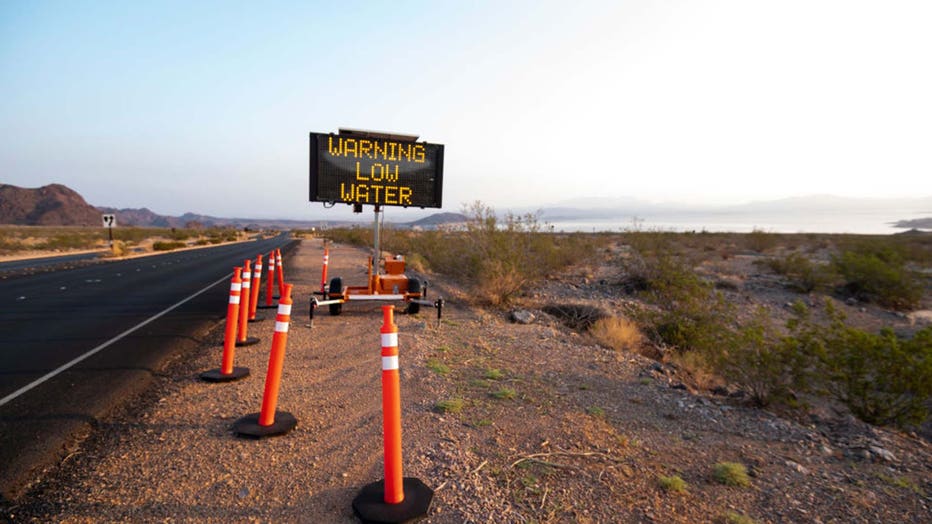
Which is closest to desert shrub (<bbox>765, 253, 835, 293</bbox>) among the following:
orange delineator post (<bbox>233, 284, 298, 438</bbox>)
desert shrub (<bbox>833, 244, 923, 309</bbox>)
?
desert shrub (<bbox>833, 244, 923, 309</bbox>)

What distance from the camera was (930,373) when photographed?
230 inches

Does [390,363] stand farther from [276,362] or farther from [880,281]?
[880,281]

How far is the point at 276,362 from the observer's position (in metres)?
4.56

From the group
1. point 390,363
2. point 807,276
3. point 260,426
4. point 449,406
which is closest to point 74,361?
point 260,426

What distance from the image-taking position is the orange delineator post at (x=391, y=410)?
10.7ft

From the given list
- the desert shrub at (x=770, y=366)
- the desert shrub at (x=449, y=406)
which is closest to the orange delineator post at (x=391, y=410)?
the desert shrub at (x=449, y=406)

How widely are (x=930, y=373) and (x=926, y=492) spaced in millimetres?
2359

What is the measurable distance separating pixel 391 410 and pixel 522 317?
794 cm

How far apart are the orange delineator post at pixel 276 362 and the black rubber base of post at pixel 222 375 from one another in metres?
1.63

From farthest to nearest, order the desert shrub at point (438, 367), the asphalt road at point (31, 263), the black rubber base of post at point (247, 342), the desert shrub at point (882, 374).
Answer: the asphalt road at point (31, 263) < the black rubber base of post at point (247, 342) < the desert shrub at point (438, 367) < the desert shrub at point (882, 374)

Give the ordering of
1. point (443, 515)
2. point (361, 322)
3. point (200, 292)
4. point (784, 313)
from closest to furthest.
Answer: point (443, 515) → point (361, 322) → point (200, 292) → point (784, 313)

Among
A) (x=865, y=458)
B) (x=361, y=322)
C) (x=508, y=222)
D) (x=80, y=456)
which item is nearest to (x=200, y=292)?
(x=361, y=322)

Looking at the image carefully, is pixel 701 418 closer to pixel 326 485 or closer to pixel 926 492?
pixel 926 492

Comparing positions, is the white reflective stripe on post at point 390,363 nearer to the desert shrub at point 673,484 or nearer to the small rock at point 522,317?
the desert shrub at point 673,484
